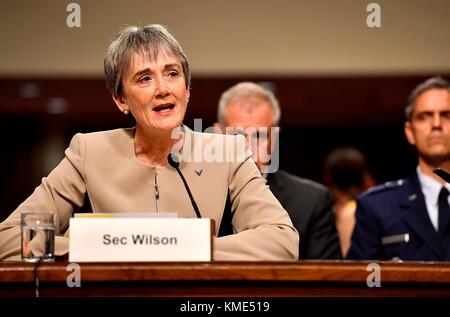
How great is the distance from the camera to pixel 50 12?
148 inches

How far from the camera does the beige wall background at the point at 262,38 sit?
3.81m

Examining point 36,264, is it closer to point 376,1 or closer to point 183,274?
point 183,274

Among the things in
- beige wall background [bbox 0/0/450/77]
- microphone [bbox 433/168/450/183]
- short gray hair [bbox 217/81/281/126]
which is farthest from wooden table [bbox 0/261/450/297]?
beige wall background [bbox 0/0/450/77]

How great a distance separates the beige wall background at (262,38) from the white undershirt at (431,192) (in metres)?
1.05

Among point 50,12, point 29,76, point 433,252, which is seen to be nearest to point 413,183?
point 433,252

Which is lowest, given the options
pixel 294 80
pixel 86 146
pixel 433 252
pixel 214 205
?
pixel 433 252

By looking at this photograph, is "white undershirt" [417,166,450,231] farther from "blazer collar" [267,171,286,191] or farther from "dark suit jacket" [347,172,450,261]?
"blazer collar" [267,171,286,191]

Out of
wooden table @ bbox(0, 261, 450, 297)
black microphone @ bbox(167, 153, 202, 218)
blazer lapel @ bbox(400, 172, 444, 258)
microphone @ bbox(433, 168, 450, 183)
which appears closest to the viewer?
wooden table @ bbox(0, 261, 450, 297)

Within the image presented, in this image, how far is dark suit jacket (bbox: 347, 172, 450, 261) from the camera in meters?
2.79

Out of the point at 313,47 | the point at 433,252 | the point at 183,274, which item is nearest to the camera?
the point at 183,274

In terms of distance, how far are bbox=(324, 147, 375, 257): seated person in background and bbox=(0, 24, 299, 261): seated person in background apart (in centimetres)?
174

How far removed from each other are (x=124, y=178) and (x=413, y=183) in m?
1.32

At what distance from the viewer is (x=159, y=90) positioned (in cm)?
201

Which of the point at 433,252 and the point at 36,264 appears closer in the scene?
the point at 36,264
